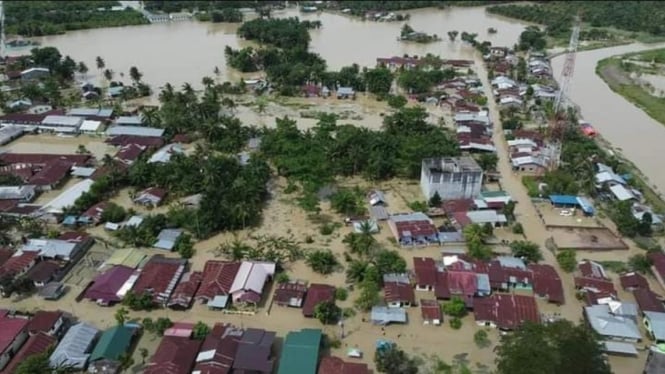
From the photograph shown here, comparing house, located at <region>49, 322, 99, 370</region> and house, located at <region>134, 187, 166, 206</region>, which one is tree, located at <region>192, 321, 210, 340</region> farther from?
house, located at <region>134, 187, 166, 206</region>

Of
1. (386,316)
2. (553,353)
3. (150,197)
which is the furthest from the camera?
(150,197)

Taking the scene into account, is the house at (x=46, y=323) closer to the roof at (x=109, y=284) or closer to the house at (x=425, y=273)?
the roof at (x=109, y=284)

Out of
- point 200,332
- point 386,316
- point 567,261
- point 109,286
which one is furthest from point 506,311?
point 109,286

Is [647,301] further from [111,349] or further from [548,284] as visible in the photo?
[111,349]

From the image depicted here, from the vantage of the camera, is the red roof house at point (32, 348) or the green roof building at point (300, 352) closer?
the green roof building at point (300, 352)

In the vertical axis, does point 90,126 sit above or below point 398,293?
above

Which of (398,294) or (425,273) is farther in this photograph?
(425,273)

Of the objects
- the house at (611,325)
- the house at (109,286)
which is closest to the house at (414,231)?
the house at (611,325)

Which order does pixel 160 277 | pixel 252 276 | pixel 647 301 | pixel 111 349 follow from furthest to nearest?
pixel 160 277 < pixel 252 276 < pixel 647 301 < pixel 111 349
